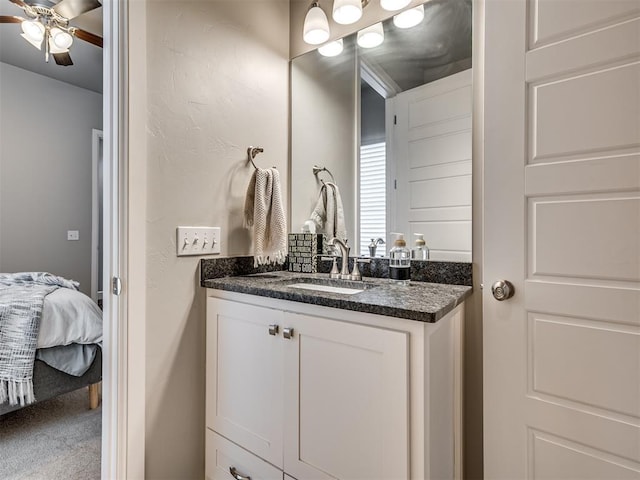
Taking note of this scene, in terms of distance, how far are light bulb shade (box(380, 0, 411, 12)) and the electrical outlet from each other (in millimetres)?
1176

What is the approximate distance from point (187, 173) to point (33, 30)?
1742 mm

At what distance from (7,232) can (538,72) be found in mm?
4376

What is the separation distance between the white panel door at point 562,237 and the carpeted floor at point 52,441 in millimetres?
1799

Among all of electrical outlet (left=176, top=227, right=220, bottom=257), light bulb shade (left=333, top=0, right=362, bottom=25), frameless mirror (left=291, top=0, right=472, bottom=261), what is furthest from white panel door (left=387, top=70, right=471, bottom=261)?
electrical outlet (left=176, top=227, right=220, bottom=257)

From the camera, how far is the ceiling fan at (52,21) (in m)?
1.91

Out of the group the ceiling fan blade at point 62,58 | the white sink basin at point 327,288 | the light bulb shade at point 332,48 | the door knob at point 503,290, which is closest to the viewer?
the door knob at point 503,290

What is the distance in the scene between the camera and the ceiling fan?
6.27 ft

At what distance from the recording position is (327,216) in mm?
1791

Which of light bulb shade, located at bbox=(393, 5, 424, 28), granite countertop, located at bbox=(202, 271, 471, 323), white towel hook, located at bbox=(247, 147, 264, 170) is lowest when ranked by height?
granite countertop, located at bbox=(202, 271, 471, 323)

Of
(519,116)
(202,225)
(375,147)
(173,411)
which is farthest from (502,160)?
(173,411)

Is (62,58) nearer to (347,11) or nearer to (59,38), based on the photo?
(59,38)

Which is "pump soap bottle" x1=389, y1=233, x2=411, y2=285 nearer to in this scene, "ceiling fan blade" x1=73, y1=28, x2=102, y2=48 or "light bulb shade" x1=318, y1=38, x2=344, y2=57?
"light bulb shade" x1=318, y1=38, x2=344, y2=57

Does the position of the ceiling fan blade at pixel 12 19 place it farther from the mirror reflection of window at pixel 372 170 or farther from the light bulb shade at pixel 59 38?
the mirror reflection of window at pixel 372 170

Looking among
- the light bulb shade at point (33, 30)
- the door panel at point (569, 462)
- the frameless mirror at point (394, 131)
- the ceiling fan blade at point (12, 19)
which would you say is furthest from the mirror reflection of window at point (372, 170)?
the ceiling fan blade at point (12, 19)
